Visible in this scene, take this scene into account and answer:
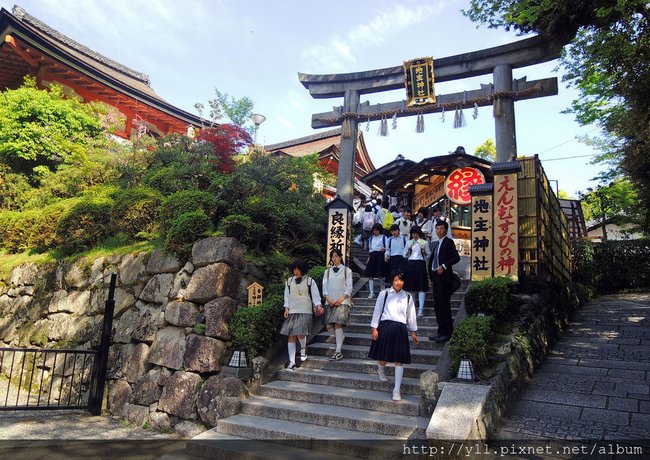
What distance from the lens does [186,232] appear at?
8.66m

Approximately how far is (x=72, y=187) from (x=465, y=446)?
45.3ft

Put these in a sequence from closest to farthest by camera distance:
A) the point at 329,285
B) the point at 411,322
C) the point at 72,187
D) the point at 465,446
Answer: the point at 465,446 < the point at 411,322 < the point at 329,285 < the point at 72,187

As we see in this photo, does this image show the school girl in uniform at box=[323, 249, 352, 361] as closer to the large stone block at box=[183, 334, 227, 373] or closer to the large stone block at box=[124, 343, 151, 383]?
the large stone block at box=[183, 334, 227, 373]

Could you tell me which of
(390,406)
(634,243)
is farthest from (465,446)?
(634,243)

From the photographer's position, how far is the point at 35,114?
14828mm

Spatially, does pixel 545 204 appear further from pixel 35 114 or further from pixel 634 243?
pixel 35 114

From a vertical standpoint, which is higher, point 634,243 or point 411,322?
point 634,243

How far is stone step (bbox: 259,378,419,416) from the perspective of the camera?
5.88 meters

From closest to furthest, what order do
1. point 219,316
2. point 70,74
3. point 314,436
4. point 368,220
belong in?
point 314,436, point 219,316, point 368,220, point 70,74

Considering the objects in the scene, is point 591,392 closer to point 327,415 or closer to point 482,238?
point 482,238

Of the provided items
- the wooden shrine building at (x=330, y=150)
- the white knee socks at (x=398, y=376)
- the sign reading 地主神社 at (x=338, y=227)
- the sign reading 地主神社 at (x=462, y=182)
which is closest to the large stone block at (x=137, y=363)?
the sign reading 地主神社 at (x=338, y=227)

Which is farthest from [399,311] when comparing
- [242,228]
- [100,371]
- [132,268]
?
[132,268]

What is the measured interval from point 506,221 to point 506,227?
12 cm

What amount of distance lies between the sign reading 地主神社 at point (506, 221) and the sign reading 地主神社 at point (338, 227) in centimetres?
360
